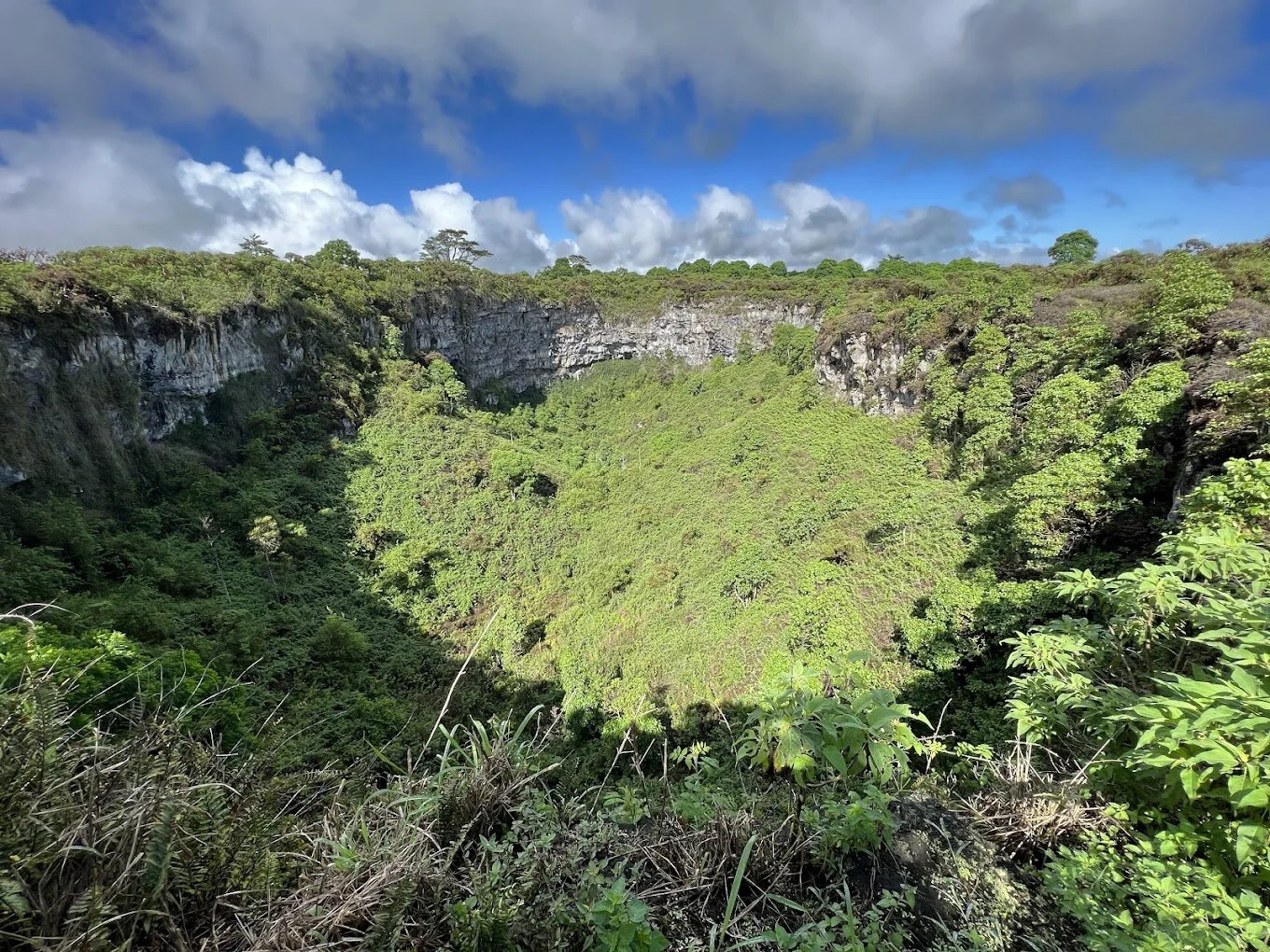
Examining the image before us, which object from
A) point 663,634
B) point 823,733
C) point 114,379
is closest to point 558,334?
point 114,379

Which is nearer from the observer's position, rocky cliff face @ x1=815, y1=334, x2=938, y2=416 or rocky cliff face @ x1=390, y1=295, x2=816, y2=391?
rocky cliff face @ x1=815, y1=334, x2=938, y2=416

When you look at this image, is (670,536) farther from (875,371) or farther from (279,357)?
(279,357)

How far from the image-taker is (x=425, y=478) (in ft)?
100

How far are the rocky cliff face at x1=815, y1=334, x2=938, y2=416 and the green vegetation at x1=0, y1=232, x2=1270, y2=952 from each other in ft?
2.47

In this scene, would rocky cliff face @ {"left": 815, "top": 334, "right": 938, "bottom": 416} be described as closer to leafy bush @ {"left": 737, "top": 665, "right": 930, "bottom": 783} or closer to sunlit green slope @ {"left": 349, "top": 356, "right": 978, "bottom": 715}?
sunlit green slope @ {"left": 349, "top": 356, "right": 978, "bottom": 715}

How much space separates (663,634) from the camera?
2062cm

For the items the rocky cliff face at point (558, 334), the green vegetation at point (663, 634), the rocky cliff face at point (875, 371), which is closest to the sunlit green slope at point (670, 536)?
the green vegetation at point (663, 634)

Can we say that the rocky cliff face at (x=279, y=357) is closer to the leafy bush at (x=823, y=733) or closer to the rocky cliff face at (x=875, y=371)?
the rocky cliff face at (x=875, y=371)

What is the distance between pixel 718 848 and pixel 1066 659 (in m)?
2.33

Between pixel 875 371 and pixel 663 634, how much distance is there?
661 inches

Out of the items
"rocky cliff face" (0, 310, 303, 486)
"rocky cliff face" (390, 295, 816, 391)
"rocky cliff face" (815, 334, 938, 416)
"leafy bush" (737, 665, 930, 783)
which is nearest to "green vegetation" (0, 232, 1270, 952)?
"leafy bush" (737, 665, 930, 783)

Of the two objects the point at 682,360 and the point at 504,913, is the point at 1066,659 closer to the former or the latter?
the point at 504,913

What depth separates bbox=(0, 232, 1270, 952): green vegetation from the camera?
161 cm

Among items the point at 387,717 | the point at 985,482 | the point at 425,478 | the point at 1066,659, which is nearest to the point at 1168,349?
the point at 985,482
